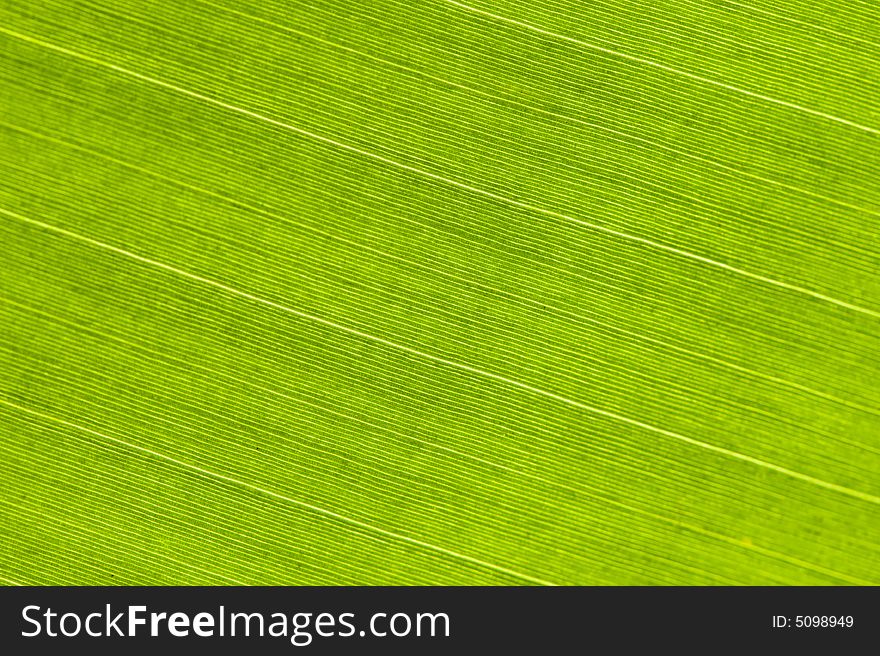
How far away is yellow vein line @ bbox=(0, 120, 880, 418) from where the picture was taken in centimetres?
115

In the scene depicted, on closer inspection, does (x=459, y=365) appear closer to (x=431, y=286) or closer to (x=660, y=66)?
(x=431, y=286)

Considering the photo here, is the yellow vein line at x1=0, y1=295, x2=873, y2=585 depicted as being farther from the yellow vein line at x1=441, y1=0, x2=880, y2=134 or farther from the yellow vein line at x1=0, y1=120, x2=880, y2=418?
the yellow vein line at x1=441, y1=0, x2=880, y2=134

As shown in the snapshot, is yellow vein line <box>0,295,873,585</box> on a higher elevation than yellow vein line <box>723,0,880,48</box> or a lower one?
lower

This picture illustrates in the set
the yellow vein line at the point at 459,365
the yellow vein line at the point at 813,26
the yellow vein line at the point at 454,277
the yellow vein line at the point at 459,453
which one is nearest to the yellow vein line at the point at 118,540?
the yellow vein line at the point at 459,453

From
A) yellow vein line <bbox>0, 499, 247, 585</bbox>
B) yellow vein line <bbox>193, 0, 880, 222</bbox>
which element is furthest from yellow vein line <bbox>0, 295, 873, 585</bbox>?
yellow vein line <bbox>193, 0, 880, 222</bbox>

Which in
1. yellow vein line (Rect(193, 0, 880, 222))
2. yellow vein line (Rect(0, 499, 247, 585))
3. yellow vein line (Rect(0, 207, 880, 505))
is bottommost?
yellow vein line (Rect(0, 499, 247, 585))

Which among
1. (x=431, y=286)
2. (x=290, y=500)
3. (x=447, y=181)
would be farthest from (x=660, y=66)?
(x=290, y=500)

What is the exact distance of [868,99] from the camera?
3.82 feet

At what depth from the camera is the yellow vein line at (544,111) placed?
1157 millimetres

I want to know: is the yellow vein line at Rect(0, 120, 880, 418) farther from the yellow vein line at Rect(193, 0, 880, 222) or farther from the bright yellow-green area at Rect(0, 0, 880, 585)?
the yellow vein line at Rect(193, 0, 880, 222)

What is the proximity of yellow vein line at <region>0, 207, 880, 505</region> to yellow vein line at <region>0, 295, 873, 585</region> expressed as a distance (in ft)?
0.40

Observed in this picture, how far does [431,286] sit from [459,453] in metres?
0.27

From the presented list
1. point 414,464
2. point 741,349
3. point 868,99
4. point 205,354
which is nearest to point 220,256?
point 205,354

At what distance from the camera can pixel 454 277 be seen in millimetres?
1165
